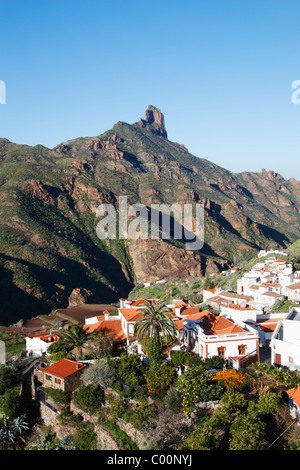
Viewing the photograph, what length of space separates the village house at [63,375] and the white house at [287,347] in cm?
1161

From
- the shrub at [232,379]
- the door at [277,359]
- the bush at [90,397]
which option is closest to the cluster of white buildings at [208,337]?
the door at [277,359]

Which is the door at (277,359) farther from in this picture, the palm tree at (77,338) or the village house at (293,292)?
the village house at (293,292)

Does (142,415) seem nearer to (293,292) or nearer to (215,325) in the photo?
(215,325)

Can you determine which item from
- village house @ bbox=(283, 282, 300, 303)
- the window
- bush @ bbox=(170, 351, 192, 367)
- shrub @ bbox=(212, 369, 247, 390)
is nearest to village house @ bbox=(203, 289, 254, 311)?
village house @ bbox=(283, 282, 300, 303)

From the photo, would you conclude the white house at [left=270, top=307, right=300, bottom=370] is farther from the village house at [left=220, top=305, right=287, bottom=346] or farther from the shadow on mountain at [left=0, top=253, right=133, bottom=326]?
the shadow on mountain at [left=0, top=253, right=133, bottom=326]

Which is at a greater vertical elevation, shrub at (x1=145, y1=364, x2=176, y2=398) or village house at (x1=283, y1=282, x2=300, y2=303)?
village house at (x1=283, y1=282, x2=300, y2=303)

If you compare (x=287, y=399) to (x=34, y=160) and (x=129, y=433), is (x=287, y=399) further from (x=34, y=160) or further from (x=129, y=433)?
(x=34, y=160)

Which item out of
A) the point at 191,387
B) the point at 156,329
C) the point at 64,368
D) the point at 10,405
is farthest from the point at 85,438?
the point at 156,329

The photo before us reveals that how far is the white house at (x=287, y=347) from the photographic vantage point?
69.9 ft

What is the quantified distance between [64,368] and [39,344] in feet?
30.5

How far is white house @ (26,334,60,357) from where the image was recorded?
29.9 metres

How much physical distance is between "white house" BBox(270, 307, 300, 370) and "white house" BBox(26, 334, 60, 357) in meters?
17.2

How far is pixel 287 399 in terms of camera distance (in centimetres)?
1769

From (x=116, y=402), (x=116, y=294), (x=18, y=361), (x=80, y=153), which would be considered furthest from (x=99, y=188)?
(x=116, y=402)
